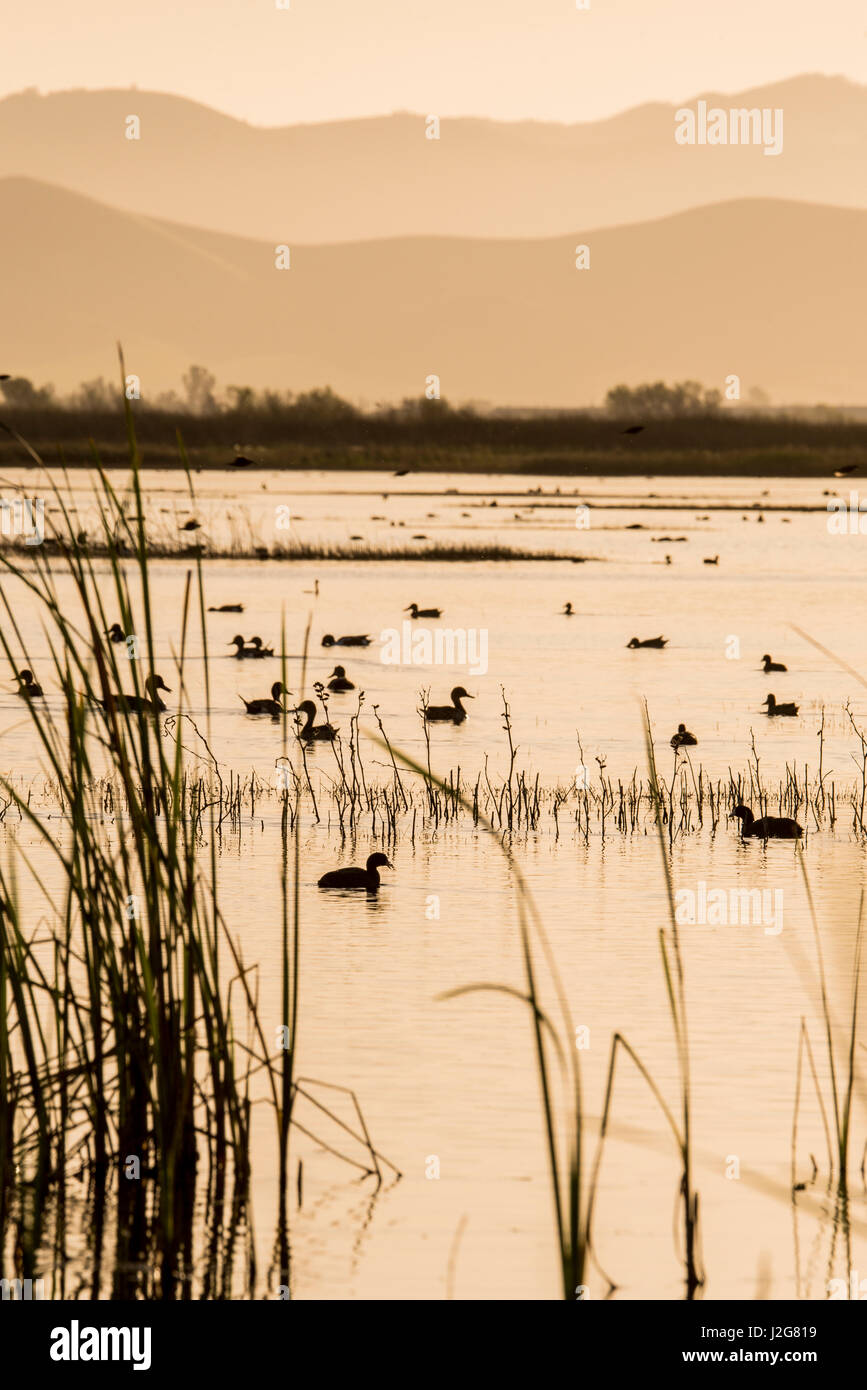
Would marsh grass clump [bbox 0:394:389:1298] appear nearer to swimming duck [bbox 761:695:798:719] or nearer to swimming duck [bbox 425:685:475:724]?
swimming duck [bbox 425:685:475:724]

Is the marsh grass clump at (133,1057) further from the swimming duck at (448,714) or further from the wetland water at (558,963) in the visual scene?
the swimming duck at (448,714)

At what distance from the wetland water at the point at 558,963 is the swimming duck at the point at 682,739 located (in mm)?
230

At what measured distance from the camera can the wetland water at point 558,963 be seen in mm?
7695

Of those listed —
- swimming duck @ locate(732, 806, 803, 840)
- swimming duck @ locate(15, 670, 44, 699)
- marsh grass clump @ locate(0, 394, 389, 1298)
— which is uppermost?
swimming duck @ locate(15, 670, 44, 699)

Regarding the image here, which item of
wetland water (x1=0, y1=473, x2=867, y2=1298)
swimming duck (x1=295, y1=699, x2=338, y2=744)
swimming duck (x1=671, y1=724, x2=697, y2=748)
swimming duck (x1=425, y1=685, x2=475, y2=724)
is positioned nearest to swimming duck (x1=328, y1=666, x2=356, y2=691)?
wetland water (x1=0, y1=473, x2=867, y2=1298)

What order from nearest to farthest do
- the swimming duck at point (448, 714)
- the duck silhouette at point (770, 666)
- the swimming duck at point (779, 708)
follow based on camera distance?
the swimming duck at point (448, 714), the swimming duck at point (779, 708), the duck silhouette at point (770, 666)

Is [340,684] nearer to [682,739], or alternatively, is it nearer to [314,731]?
[314,731]

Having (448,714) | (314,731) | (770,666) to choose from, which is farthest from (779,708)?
(314,731)

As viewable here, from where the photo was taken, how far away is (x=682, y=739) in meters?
21.1

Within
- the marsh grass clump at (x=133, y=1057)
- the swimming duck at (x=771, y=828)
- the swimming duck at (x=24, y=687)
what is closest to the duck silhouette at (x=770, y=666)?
the swimming duck at (x=771, y=828)

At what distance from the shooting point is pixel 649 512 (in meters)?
81.9

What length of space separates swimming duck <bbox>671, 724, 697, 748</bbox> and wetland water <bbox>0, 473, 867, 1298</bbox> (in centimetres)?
23

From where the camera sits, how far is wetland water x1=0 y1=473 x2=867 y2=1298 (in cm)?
770
